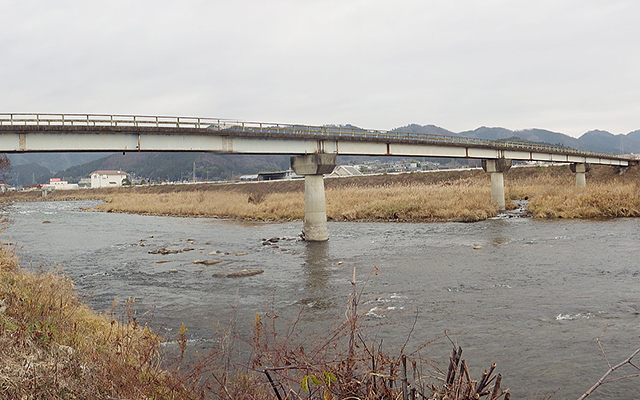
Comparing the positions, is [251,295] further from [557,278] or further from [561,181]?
[561,181]

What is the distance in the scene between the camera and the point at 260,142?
33.6 metres

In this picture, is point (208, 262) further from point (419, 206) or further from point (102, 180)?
point (102, 180)

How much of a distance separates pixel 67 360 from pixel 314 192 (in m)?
27.7

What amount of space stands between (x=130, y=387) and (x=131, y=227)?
44070mm

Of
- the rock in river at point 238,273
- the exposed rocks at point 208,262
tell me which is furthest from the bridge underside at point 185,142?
the rock in river at point 238,273

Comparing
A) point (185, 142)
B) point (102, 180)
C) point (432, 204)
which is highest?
point (102, 180)

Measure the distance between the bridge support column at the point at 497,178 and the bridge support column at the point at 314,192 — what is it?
22.5m

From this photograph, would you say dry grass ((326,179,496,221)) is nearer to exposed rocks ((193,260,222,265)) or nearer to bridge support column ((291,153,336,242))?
bridge support column ((291,153,336,242))

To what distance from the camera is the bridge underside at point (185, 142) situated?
83.4 feet

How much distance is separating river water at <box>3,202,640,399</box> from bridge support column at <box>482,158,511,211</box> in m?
12.6

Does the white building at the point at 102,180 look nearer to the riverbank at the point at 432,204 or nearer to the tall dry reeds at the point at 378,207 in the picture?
the riverbank at the point at 432,204

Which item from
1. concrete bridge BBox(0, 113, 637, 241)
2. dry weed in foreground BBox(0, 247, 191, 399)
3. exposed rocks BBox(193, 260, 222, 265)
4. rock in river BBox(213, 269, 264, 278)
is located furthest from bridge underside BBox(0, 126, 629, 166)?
dry weed in foreground BBox(0, 247, 191, 399)

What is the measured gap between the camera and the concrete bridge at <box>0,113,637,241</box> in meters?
25.8

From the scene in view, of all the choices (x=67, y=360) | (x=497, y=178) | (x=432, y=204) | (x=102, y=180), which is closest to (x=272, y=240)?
(x=432, y=204)
